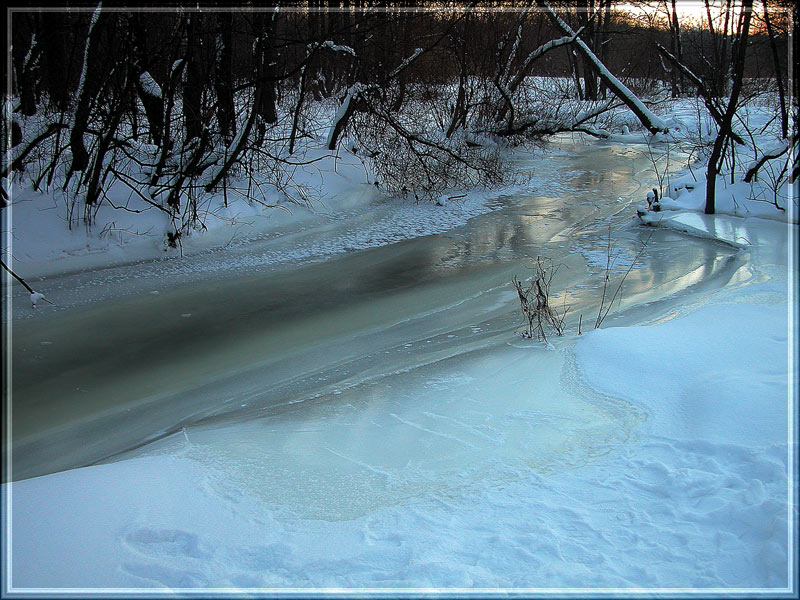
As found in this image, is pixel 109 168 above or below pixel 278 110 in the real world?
below

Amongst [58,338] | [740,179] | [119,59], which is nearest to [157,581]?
[58,338]

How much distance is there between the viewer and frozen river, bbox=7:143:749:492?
3969 mm

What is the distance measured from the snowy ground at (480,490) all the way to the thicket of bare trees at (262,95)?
5310 millimetres

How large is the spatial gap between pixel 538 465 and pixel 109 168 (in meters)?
6.79

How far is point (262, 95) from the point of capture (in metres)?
11.4

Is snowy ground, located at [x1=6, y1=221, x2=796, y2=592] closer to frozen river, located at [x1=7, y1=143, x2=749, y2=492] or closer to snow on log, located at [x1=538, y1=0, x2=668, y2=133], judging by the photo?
frozen river, located at [x1=7, y1=143, x2=749, y2=492]

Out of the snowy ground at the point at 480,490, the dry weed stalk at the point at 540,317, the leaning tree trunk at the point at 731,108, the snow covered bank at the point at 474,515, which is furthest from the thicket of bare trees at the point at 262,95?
the snow covered bank at the point at 474,515

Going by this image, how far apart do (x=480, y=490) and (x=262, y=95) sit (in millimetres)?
9532

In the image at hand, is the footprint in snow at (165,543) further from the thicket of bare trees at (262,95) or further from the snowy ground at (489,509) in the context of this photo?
the thicket of bare trees at (262,95)

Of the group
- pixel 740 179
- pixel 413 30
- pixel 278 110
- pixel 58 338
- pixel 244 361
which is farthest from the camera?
pixel 278 110

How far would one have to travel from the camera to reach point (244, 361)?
571 centimetres

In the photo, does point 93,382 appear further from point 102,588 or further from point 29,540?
point 102,588

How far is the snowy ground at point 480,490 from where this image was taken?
9.09 ft

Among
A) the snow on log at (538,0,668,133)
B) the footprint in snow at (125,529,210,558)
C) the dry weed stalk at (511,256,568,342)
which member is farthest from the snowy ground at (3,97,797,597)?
the snow on log at (538,0,668,133)
